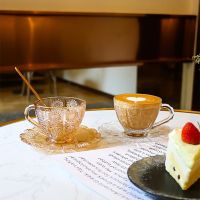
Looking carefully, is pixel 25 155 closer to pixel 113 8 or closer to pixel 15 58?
pixel 15 58

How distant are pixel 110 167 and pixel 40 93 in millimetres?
4187

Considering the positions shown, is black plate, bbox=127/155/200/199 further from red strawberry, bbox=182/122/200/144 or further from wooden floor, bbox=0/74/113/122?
wooden floor, bbox=0/74/113/122

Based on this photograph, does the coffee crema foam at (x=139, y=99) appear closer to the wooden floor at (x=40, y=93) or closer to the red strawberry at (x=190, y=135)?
the red strawberry at (x=190, y=135)

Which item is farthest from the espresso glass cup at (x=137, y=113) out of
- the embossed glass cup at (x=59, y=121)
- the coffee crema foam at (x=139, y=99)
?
the embossed glass cup at (x=59, y=121)

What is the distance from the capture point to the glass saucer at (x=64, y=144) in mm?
872

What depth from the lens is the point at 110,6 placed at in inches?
124

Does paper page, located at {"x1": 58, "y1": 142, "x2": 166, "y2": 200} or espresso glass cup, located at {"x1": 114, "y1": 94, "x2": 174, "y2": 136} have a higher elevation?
espresso glass cup, located at {"x1": 114, "y1": 94, "x2": 174, "y2": 136}

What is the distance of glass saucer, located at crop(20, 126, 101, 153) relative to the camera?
87cm

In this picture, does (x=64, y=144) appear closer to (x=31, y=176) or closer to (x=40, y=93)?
(x=31, y=176)

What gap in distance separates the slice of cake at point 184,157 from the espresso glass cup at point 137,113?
23 centimetres

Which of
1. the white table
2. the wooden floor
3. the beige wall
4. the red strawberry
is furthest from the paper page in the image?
the wooden floor

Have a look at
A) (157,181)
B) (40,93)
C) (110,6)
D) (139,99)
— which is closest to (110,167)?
(157,181)

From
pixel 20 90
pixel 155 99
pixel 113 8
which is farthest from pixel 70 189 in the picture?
pixel 20 90

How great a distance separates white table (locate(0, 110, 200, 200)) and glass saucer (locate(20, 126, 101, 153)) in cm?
2
